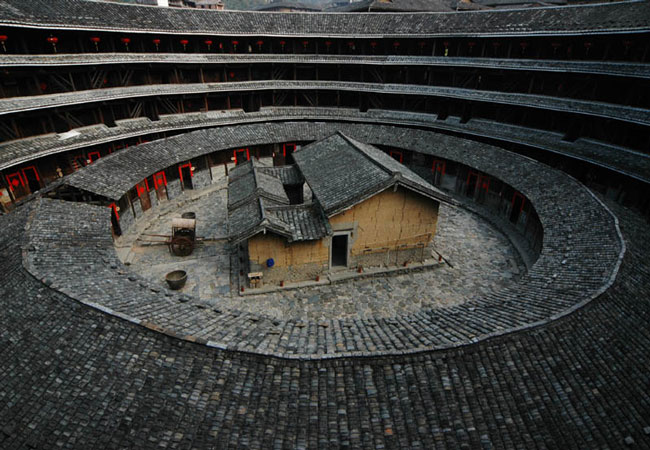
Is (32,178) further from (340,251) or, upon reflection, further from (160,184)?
(340,251)

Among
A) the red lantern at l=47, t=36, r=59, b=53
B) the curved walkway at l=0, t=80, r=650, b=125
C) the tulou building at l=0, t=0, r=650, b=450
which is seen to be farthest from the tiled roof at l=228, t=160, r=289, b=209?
the red lantern at l=47, t=36, r=59, b=53

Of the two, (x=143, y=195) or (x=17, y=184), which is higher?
(x=17, y=184)

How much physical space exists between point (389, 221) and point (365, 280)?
384cm

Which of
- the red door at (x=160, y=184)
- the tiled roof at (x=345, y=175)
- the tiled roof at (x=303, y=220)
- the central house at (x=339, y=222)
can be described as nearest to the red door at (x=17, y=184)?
the red door at (x=160, y=184)

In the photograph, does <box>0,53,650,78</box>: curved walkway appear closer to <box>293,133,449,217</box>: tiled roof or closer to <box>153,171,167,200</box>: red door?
<box>153,171,167,200</box>: red door

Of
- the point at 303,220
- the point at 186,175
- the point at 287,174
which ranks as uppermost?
the point at 287,174

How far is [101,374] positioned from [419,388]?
8195 millimetres

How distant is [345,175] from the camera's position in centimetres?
2325

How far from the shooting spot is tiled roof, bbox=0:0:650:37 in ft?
91.1

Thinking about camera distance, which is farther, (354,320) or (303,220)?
(303,220)

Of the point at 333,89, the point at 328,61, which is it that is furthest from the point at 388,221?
the point at 328,61

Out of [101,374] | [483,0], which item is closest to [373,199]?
[101,374]

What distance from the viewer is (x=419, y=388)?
30.7 ft

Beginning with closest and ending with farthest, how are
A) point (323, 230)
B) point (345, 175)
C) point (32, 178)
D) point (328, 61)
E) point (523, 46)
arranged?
point (323, 230) → point (345, 175) → point (32, 178) → point (523, 46) → point (328, 61)
